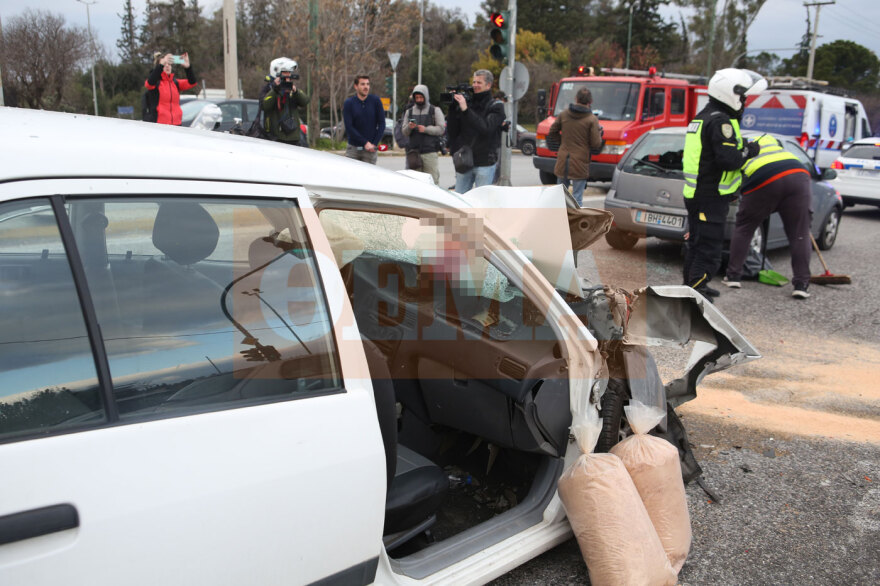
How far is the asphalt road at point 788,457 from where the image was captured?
279 centimetres

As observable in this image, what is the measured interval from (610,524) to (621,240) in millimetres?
6874

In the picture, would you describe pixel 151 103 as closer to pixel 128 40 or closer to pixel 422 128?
pixel 422 128

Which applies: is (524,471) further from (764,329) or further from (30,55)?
(30,55)

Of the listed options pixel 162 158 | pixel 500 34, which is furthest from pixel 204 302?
pixel 500 34

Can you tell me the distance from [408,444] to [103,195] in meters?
1.99

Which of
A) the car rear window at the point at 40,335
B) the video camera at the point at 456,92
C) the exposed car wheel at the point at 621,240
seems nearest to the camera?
the car rear window at the point at 40,335

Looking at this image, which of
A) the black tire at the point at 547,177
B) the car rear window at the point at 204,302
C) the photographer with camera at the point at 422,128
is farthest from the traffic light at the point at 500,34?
the car rear window at the point at 204,302

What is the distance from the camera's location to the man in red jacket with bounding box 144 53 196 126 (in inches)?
346

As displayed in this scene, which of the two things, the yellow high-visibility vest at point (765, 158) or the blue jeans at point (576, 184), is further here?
the blue jeans at point (576, 184)

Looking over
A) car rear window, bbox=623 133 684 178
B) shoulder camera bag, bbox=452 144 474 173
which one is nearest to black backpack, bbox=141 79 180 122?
shoulder camera bag, bbox=452 144 474 173

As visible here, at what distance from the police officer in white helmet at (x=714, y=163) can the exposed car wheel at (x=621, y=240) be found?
7.43 ft

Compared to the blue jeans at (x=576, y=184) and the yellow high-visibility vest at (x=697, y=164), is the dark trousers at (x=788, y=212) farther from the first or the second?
the blue jeans at (x=576, y=184)

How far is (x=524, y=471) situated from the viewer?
3061mm

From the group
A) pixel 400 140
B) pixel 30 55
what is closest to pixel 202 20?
pixel 30 55
